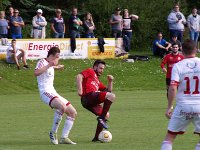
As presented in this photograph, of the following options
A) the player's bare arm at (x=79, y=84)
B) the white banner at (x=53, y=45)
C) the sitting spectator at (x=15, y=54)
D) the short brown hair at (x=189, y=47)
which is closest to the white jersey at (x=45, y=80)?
the player's bare arm at (x=79, y=84)

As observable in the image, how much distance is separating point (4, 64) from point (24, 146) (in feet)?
64.0

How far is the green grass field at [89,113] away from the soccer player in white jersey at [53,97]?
311 millimetres

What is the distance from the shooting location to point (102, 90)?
15.4 metres

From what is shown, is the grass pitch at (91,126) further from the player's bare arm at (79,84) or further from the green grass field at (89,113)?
the player's bare arm at (79,84)

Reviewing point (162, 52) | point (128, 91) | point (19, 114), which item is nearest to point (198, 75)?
point (19, 114)

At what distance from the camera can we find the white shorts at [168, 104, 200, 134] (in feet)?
36.8

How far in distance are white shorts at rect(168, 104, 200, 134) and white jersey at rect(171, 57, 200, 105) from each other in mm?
98

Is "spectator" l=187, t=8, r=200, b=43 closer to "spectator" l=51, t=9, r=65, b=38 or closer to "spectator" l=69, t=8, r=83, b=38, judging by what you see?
"spectator" l=69, t=8, r=83, b=38

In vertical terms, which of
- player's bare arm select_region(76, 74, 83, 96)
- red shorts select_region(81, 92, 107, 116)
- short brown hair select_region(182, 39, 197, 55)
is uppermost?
short brown hair select_region(182, 39, 197, 55)

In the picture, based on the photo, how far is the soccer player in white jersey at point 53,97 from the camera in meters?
14.3

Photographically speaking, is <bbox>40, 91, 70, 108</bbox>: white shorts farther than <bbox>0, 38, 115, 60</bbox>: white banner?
No

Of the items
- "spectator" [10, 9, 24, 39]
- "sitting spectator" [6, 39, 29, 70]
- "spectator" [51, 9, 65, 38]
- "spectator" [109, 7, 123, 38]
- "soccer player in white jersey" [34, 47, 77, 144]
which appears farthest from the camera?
"spectator" [109, 7, 123, 38]

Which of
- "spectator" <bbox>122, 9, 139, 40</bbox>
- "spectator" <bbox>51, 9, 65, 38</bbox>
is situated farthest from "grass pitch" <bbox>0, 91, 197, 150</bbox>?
"spectator" <bbox>122, 9, 139, 40</bbox>

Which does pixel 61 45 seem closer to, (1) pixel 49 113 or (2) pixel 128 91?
(2) pixel 128 91
